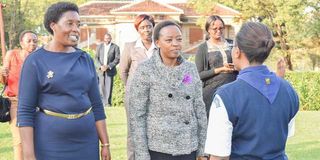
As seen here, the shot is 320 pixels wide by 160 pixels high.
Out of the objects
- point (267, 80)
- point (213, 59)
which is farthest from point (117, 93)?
point (267, 80)

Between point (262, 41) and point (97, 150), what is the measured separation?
1.58 m

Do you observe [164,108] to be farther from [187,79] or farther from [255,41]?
[255,41]

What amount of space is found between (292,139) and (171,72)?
6234 mm

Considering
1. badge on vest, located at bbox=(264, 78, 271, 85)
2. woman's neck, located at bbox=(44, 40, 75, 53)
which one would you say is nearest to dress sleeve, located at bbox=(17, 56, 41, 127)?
woman's neck, located at bbox=(44, 40, 75, 53)

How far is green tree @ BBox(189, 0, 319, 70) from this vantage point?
29172 mm

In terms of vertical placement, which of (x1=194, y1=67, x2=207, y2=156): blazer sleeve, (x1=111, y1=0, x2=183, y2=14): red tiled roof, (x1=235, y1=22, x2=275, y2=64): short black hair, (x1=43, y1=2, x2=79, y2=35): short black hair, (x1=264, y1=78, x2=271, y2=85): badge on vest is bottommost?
(x1=111, y1=0, x2=183, y2=14): red tiled roof

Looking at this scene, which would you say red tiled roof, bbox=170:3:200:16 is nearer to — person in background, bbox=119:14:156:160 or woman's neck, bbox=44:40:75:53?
person in background, bbox=119:14:156:160

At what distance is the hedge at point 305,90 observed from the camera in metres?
17.0

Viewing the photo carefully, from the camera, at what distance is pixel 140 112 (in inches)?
159

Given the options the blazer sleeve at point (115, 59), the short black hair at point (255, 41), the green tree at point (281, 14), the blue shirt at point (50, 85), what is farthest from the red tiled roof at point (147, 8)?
the short black hair at point (255, 41)

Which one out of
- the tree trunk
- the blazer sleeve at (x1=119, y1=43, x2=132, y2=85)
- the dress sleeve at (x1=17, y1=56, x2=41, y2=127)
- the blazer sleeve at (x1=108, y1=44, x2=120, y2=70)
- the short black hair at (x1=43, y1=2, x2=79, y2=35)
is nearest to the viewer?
the dress sleeve at (x1=17, y1=56, x2=41, y2=127)

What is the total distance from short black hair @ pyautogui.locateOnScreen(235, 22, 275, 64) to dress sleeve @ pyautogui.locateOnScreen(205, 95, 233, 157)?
12.0 inches

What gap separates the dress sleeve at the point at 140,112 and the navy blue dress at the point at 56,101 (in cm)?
36

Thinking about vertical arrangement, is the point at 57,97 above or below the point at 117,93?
above
